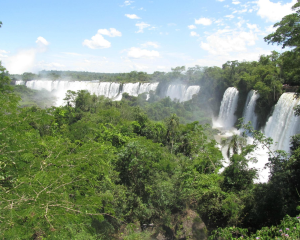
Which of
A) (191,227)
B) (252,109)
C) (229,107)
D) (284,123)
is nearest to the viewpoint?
(191,227)

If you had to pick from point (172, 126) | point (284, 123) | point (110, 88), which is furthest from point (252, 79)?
point (110, 88)

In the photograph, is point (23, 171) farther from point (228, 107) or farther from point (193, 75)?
point (193, 75)

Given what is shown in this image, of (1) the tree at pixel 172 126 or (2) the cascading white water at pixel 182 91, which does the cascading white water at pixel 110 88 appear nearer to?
(2) the cascading white water at pixel 182 91

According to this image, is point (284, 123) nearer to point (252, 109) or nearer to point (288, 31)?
point (252, 109)

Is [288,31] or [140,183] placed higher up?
[288,31]

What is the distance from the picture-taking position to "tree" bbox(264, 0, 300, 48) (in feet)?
27.8

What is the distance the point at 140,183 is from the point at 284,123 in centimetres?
1481

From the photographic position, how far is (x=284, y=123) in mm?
19141

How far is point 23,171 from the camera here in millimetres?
4840

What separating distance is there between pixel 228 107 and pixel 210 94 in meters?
12.4

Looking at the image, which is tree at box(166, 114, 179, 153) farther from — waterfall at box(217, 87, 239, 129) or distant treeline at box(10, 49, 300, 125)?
waterfall at box(217, 87, 239, 129)

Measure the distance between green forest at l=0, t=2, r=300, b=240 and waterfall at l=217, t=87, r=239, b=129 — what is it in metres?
6.37

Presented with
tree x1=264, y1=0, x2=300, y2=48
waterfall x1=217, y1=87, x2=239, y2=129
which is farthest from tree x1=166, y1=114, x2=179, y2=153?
waterfall x1=217, y1=87, x2=239, y2=129

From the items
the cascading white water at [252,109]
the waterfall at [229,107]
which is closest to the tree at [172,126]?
the cascading white water at [252,109]
